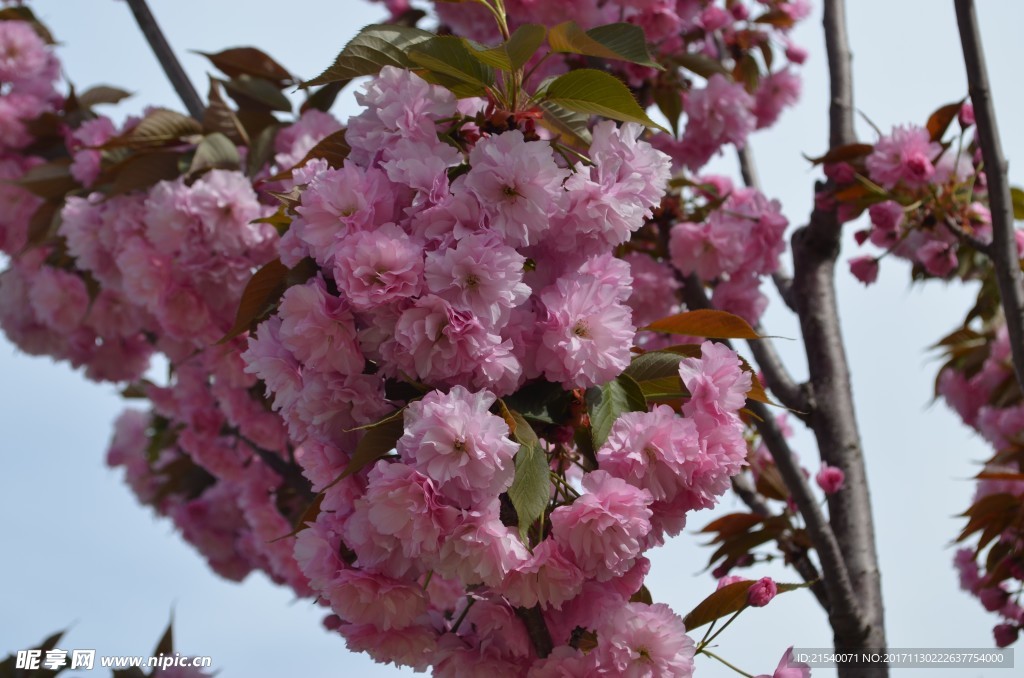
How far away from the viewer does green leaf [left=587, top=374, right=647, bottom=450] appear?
Result: 3.84ft

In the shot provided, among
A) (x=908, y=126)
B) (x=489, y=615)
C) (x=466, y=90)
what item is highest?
(x=908, y=126)

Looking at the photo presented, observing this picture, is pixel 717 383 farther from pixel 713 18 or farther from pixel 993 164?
pixel 713 18

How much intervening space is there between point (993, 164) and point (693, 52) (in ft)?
3.50

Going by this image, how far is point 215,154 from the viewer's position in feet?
7.48

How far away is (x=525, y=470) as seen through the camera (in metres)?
1.11

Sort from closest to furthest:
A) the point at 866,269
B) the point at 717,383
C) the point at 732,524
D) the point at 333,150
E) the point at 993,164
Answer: the point at 717,383
the point at 333,150
the point at 993,164
the point at 732,524
the point at 866,269


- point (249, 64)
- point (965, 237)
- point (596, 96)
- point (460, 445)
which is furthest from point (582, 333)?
point (249, 64)

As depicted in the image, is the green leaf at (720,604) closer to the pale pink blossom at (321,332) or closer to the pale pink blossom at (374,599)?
the pale pink blossom at (374,599)

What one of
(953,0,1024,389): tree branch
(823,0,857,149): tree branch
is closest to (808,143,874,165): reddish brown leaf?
(953,0,1024,389): tree branch

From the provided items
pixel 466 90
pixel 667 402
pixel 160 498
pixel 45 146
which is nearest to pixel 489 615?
pixel 667 402

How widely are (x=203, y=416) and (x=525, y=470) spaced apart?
2147mm

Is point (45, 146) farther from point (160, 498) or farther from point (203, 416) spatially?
point (160, 498)

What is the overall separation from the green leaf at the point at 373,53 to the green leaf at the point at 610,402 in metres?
0.49

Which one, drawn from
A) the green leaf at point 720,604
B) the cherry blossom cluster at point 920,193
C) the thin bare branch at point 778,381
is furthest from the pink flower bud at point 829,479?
the green leaf at point 720,604
